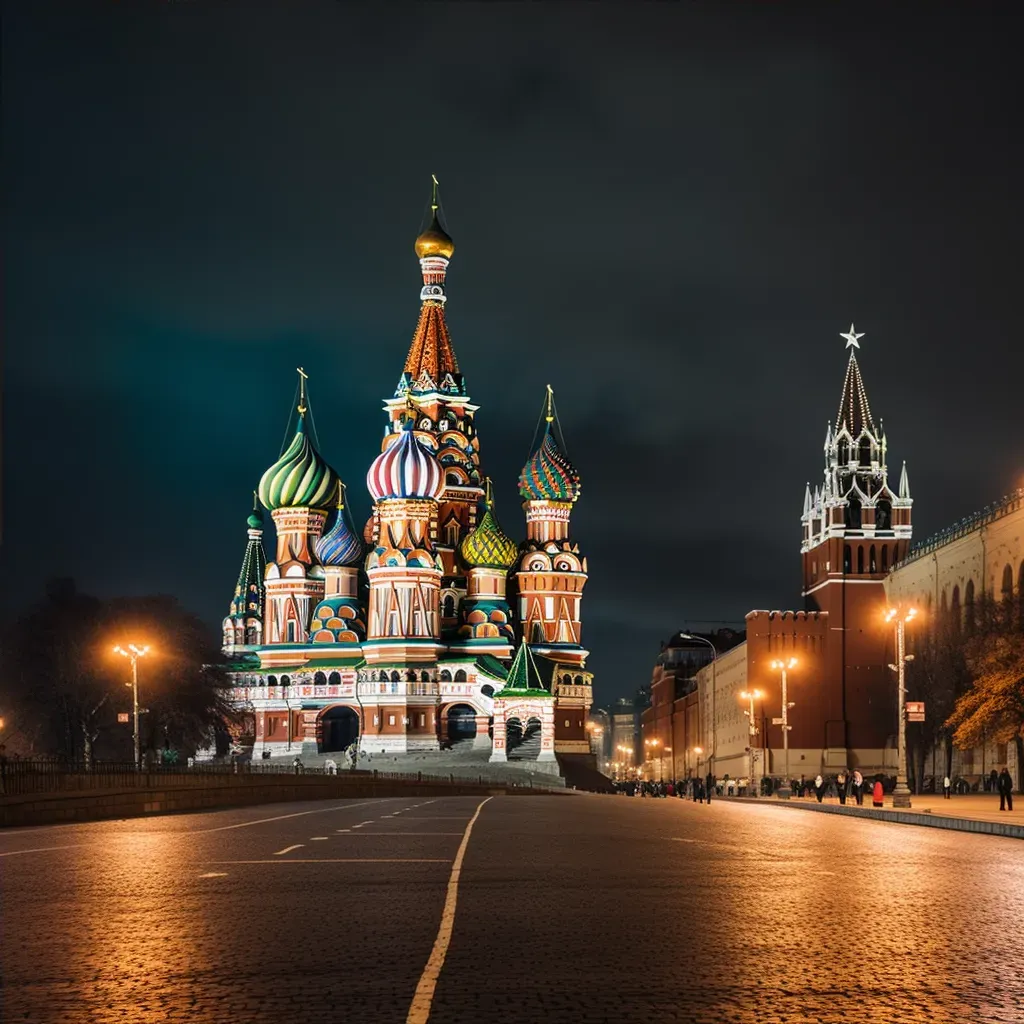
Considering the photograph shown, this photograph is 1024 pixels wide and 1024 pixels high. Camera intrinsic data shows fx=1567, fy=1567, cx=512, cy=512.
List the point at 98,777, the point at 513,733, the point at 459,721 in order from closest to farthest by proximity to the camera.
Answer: the point at 98,777
the point at 513,733
the point at 459,721

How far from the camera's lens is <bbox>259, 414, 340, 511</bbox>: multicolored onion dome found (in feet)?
372

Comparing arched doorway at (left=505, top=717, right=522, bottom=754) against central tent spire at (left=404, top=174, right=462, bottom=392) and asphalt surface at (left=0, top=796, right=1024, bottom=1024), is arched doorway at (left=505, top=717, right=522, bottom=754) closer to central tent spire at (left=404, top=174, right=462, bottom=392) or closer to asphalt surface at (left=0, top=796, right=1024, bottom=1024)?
central tent spire at (left=404, top=174, right=462, bottom=392)

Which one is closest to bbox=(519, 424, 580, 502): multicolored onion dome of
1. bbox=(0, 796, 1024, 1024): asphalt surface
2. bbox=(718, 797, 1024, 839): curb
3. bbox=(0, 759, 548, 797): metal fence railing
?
bbox=(0, 759, 548, 797): metal fence railing

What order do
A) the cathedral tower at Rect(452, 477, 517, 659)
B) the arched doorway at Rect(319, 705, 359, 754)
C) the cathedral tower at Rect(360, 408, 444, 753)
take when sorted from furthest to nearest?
1. the arched doorway at Rect(319, 705, 359, 754)
2. the cathedral tower at Rect(452, 477, 517, 659)
3. the cathedral tower at Rect(360, 408, 444, 753)

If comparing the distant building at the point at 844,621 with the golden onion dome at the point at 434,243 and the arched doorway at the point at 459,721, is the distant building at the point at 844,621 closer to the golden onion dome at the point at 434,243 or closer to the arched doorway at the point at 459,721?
the arched doorway at the point at 459,721

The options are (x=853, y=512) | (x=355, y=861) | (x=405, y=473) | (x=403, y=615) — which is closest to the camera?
(x=355, y=861)

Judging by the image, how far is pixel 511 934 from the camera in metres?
11.2

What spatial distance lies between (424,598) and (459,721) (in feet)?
32.0

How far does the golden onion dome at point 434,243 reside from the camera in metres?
118

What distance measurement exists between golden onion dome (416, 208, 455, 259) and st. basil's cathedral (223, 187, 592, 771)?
13cm

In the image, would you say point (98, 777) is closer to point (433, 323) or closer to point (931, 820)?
point (931, 820)

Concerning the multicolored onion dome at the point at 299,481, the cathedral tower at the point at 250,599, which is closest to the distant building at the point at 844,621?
the multicolored onion dome at the point at 299,481

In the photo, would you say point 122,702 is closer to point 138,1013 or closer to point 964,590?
point 964,590

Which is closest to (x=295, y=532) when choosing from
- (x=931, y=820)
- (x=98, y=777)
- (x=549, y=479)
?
(x=549, y=479)
